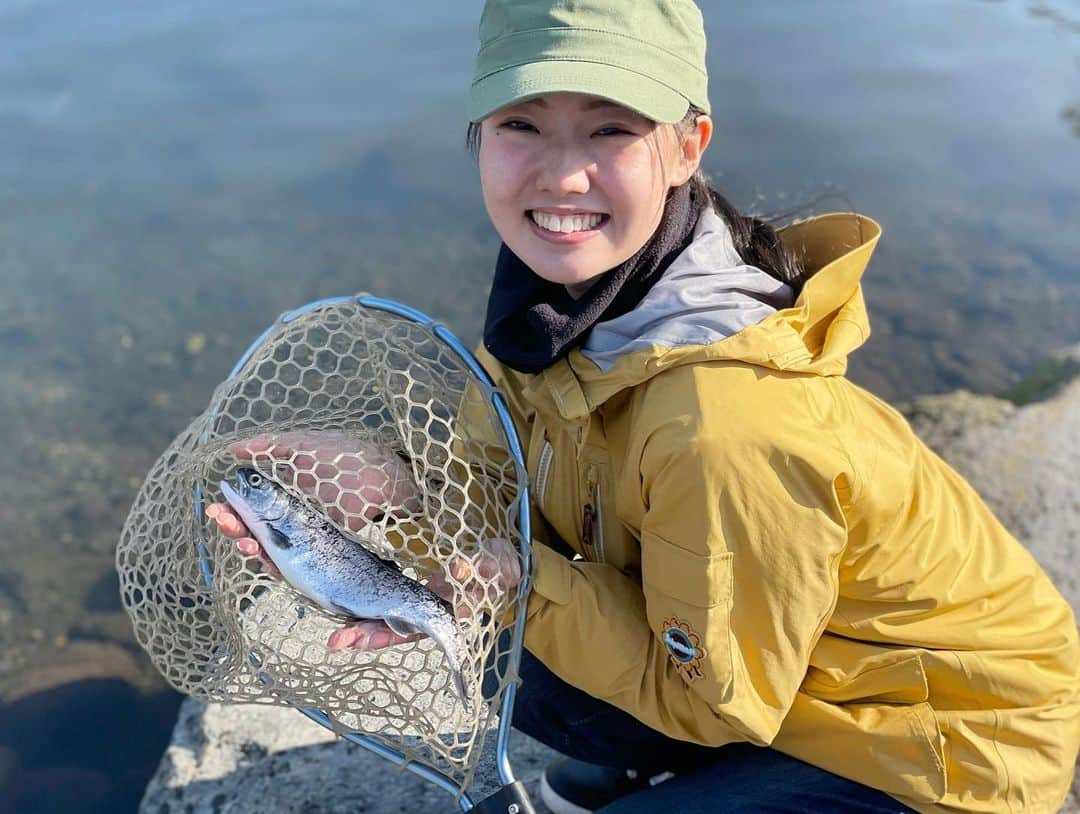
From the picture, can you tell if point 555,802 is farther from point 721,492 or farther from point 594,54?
point 594,54

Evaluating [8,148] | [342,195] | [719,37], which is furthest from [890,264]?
[8,148]

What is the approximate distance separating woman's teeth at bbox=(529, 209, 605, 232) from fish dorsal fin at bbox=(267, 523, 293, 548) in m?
1.06

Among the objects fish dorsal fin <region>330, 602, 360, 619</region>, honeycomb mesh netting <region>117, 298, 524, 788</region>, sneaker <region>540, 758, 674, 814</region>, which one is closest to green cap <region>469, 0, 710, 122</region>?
honeycomb mesh netting <region>117, 298, 524, 788</region>

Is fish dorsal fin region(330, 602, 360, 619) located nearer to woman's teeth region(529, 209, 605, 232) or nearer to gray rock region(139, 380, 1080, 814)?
gray rock region(139, 380, 1080, 814)

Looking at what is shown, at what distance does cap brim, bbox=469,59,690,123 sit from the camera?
2154 millimetres

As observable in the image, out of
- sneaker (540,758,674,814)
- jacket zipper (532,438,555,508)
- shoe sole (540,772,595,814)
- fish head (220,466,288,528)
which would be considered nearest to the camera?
fish head (220,466,288,528)

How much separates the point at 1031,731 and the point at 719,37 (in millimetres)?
8903

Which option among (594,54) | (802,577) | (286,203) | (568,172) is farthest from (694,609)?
(286,203)

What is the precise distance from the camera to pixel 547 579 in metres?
2.47

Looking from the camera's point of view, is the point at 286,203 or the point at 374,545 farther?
the point at 286,203

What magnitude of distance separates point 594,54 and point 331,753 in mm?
2740

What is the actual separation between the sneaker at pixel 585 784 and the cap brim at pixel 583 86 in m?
2.14

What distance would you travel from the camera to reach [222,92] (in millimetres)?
9391

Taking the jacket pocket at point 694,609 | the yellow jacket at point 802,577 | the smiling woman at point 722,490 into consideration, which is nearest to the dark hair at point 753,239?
the smiling woman at point 722,490
